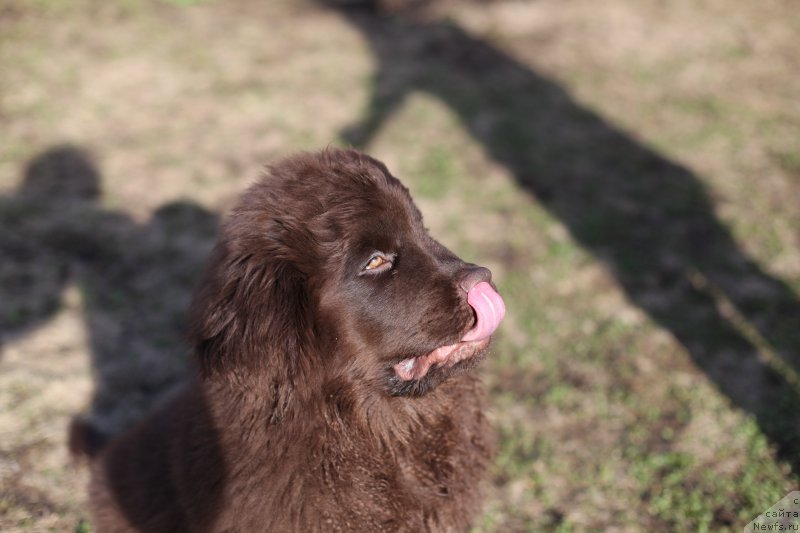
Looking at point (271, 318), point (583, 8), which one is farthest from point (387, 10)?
point (271, 318)

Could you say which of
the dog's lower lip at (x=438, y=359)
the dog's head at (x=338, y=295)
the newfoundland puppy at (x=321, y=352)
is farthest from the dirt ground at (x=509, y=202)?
the dog's head at (x=338, y=295)

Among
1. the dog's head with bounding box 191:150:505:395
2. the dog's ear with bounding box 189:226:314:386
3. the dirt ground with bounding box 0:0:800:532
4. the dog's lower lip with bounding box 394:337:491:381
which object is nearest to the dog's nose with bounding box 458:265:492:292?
the dog's head with bounding box 191:150:505:395

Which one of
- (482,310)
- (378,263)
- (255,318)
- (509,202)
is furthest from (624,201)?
(255,318)

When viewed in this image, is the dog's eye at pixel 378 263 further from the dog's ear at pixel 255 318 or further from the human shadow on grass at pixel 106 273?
the human shadow on grass at pixel 106 273

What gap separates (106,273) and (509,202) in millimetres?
3413

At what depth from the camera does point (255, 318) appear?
2.30 m

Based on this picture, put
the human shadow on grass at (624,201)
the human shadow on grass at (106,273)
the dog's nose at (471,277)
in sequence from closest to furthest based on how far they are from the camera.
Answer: the dog's nose at (471,277), the human shadow on grass at (106,273), the human shadow on grass at (624,201)

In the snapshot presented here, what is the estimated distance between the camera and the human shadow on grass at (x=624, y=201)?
4.48 m

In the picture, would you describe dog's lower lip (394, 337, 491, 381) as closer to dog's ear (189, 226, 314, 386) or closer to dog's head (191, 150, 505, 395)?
dog's head (191, 150, 505, 395)

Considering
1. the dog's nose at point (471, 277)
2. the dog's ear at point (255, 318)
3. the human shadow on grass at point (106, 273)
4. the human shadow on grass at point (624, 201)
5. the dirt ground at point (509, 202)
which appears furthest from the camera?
the human shadow on grass at point (624, 201)

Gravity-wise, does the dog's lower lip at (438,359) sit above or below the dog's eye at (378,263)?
below

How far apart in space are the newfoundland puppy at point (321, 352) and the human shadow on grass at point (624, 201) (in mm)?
2423

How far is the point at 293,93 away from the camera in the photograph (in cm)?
769

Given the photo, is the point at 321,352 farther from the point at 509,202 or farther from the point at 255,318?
the point at 509,202
